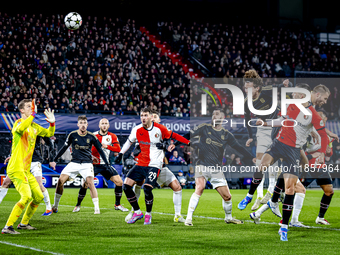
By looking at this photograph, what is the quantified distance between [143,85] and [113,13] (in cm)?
860

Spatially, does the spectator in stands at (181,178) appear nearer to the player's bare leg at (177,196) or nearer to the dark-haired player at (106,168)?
the dark-haired player at (106,168)

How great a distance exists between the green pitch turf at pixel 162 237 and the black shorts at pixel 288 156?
1132 millimetres

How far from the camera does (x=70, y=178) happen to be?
11.4 metres

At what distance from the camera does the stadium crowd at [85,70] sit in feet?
72.4

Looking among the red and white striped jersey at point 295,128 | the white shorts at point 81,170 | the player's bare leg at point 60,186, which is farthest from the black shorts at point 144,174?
the red and white striped jersey at point 295,128

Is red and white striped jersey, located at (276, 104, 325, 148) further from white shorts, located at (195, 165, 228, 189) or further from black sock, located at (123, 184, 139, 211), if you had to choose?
black sock, located at (123, 184, 139, 211)

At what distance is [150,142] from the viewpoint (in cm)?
944

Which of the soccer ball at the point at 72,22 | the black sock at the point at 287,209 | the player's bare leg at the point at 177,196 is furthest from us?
the soccer ball at the point at 72,22

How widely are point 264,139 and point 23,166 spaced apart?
5317mm

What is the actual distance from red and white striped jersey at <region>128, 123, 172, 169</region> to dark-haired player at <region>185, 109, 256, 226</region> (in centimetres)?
69

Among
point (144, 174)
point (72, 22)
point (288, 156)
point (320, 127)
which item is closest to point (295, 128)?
point (288, 156)

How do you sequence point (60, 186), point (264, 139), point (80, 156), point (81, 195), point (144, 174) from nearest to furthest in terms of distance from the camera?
point (144, 174) < point (264, 139) < point (60, 186) < point (80, 156) < point (81, 195)

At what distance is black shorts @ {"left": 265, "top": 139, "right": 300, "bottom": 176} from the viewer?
7.53 meters

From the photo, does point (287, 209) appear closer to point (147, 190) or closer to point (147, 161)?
point (147, 190)
